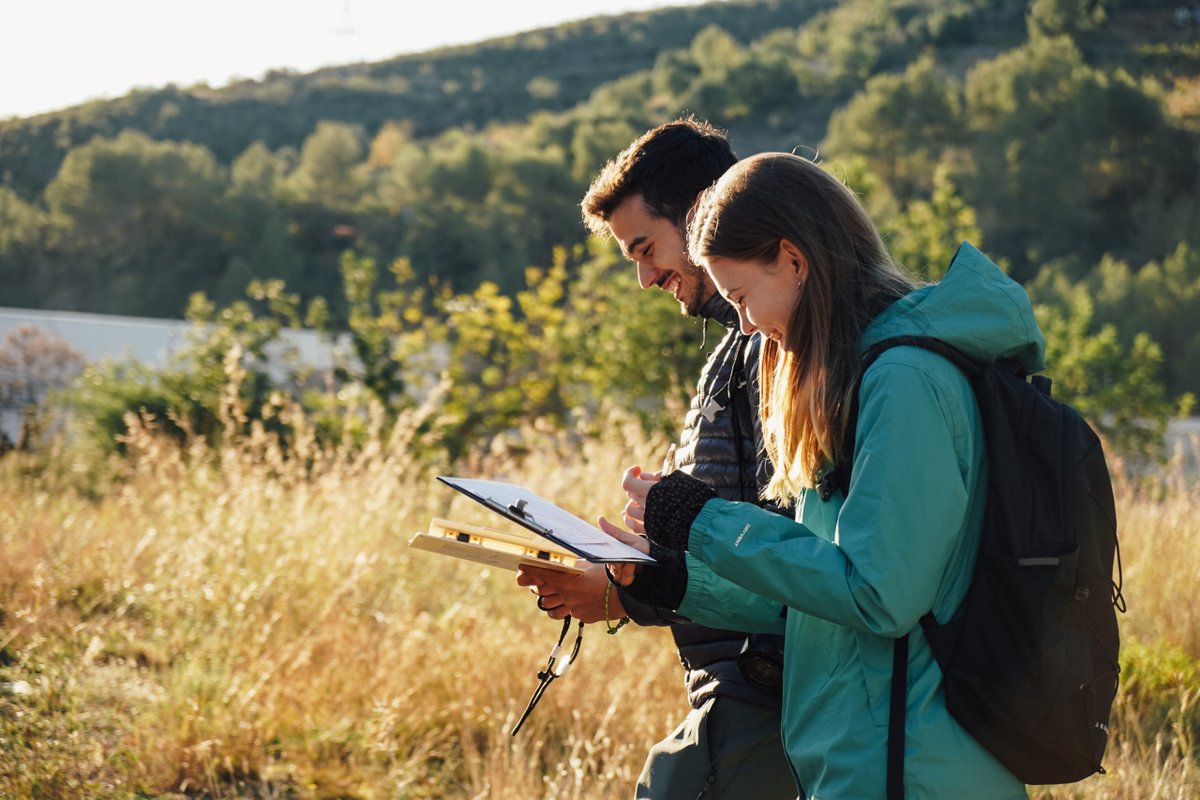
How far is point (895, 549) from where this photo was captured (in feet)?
4.86

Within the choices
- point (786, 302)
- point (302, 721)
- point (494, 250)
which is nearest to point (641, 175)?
point (786, 302)

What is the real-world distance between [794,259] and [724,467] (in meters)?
0.58

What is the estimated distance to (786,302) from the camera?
1.71m

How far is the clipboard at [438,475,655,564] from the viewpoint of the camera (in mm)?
1682

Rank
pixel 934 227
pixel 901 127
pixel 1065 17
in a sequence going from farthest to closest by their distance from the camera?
pixel 1065 17
pixel 901 127
pixel 934 227

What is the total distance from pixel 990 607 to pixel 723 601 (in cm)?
53

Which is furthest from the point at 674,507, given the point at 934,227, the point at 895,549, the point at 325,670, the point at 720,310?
the point at 934,227

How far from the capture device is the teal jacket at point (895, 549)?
1486 millimetres

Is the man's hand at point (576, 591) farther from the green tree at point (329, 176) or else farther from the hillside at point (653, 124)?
the green tree at point (329, 176)

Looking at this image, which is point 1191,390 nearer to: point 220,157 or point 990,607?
point 990,607

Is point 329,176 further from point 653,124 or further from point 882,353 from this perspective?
point 882,353

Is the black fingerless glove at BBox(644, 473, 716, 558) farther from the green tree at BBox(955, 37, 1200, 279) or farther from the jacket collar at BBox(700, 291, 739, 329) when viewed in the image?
the green tree at BBox(955, 37, 1200, 279)

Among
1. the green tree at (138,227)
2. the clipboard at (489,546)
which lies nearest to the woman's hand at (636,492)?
the clipboard at (489,546)

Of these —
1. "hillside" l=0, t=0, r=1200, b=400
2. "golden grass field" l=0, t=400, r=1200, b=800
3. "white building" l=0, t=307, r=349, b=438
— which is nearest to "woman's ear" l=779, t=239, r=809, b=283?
"golden grass field" l=0, t=400, r=1200, b=800
